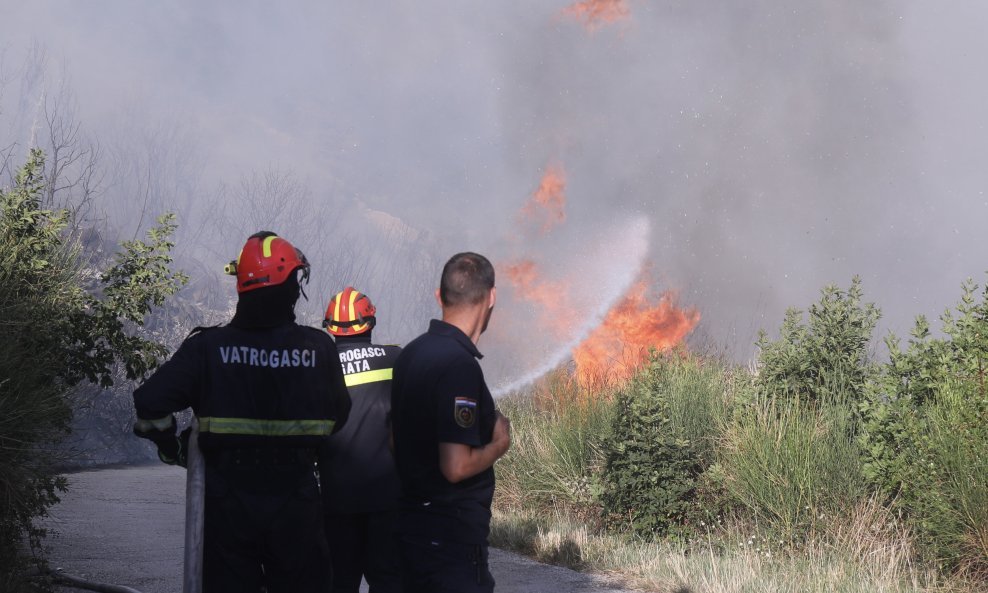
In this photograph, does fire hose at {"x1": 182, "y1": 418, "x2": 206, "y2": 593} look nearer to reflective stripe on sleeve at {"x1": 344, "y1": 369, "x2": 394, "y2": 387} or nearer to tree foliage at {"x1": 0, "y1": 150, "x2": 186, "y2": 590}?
reflective stripe on sleeve at {"x1": 344, "y1": 369, "x2": 394, "y2": 387}

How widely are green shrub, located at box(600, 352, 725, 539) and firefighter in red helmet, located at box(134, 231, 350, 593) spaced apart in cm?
650

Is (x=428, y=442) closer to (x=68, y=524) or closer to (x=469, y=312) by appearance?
(x=469, y=312)

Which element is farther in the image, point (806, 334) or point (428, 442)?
point (806, 334)

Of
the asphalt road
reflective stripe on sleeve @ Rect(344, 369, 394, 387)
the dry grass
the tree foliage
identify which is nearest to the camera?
reflective stripe on sleeve @ Rect(344, 369, 394, 387)

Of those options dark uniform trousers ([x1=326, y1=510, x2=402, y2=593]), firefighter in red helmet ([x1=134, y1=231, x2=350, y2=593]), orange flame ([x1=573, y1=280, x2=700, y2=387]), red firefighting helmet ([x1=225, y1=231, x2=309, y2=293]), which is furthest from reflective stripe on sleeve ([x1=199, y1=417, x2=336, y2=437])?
orange flame ([x1=573, y1=280, x2=700, y2=387])

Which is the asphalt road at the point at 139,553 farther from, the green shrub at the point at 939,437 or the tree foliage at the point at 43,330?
the green shrub at the point at 939,437

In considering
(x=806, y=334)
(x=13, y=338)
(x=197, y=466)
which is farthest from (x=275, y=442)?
(x=806, y=334)

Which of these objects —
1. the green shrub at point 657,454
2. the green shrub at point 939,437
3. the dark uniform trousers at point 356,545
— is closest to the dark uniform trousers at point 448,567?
the dark uniform trousers at point 356,545

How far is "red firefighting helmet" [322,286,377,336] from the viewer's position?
5.96m

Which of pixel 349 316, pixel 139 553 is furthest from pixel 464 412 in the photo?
pixel 139 553

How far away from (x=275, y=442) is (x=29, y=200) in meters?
5.40

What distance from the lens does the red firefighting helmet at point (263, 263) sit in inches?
154

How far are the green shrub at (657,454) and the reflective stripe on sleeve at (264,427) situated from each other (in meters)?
6.54

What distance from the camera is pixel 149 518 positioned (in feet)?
45.5
